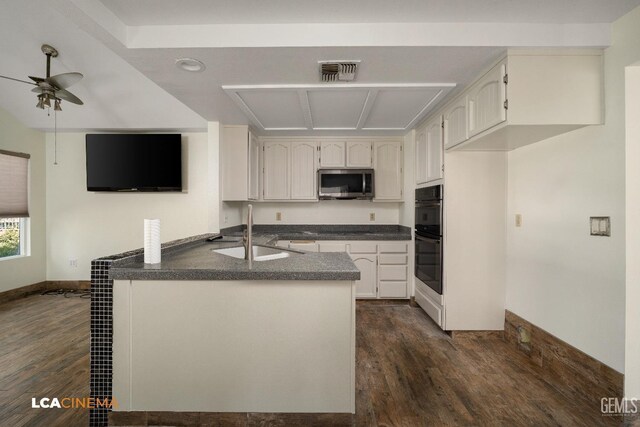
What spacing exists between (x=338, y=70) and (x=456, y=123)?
4.03ft

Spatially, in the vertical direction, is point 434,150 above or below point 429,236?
above

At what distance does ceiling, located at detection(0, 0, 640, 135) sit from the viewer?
171 cm

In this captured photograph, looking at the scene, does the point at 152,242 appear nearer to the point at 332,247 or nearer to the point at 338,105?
the point at 338,105

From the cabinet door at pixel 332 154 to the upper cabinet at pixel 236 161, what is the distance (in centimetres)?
99

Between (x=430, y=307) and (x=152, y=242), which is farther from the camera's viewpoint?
(x=430, y=307)

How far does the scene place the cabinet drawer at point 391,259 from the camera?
3.79m

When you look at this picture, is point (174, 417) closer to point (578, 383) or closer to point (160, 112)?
point (578, 383)

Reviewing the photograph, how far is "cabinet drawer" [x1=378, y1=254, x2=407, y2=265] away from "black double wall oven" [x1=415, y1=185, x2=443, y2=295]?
0.20 m

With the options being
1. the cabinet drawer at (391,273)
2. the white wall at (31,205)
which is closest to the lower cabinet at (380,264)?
the cabinet drawer at (391,273)

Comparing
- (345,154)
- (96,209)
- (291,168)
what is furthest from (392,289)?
(96,209)

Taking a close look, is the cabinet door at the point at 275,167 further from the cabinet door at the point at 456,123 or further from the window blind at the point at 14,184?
the window blind at the point at 14,184

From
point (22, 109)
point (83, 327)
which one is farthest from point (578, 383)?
point (22, 109)

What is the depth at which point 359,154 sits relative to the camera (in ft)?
13.4

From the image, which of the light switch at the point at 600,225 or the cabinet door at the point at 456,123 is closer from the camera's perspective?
the light switch at the point at 600,225
